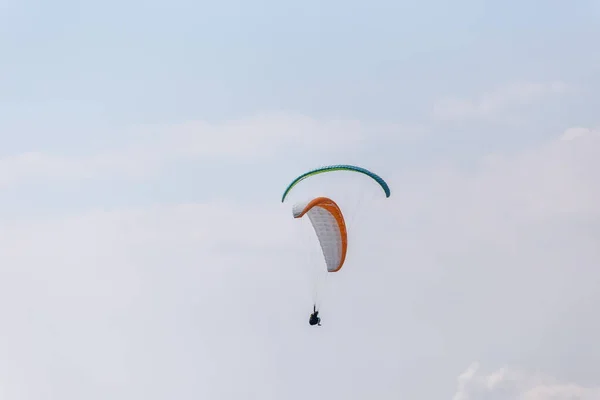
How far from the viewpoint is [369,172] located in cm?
6269

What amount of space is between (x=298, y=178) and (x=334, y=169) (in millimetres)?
2364

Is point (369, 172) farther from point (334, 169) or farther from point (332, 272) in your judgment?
point (332, 272)

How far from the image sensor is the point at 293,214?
61688 mm

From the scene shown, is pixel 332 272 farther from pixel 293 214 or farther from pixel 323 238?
pixel 293 214

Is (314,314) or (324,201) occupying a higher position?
(324,201)

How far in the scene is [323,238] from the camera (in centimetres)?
6769

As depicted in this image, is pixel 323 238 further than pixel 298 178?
Yes

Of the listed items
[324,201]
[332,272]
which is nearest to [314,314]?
[332,272]

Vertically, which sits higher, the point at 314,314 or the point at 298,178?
the point at 298,178

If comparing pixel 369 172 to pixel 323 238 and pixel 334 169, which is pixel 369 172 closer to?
pixel 334 169

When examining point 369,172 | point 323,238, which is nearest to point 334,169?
point 369,172

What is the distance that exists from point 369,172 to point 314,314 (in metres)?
10.1

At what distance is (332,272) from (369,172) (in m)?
8.35

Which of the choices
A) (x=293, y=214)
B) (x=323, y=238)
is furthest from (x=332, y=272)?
(x=293, y=214)
